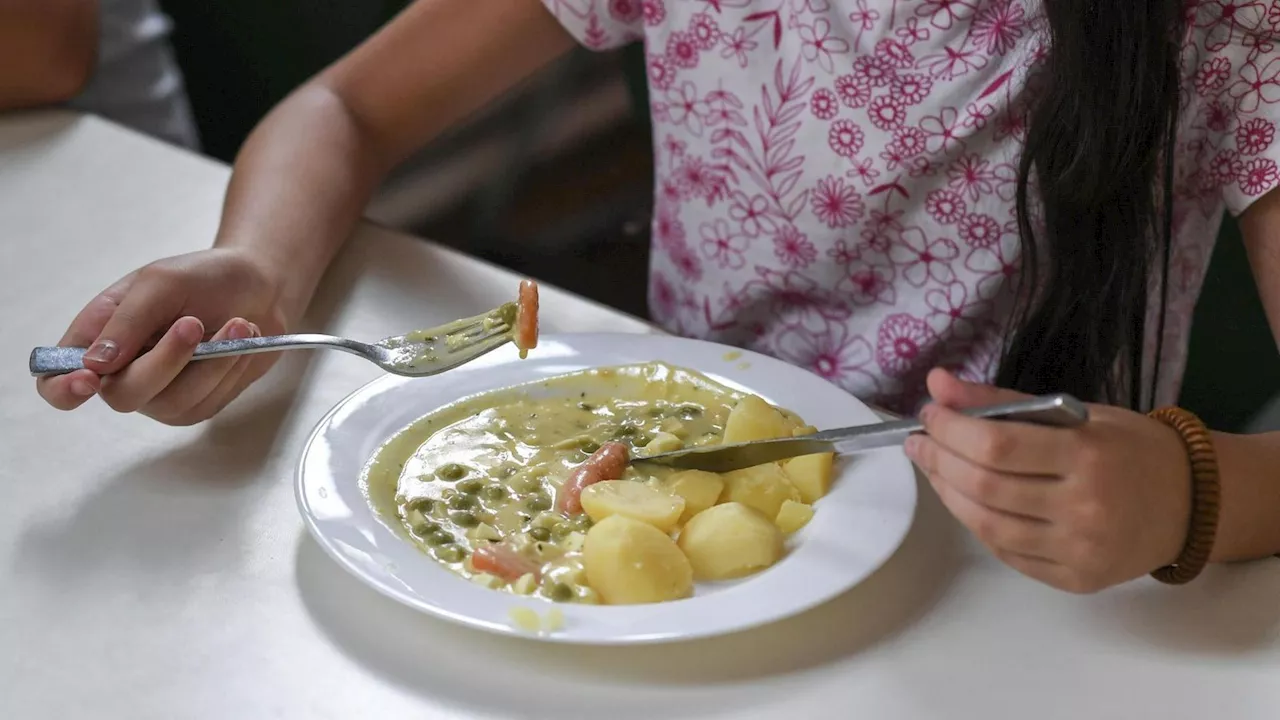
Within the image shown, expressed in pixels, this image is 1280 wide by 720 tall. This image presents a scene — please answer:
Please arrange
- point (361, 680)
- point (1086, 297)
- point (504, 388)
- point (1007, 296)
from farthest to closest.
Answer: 1. point (1007, 296)
2. point (1086, 297)
3. point (504, 388)
4. point (361, 680)

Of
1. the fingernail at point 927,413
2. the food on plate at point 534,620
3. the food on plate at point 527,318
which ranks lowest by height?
the food on plate at point 534,620

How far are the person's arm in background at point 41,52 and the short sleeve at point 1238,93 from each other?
1.48m

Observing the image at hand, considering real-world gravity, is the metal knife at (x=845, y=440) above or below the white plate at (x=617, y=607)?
above

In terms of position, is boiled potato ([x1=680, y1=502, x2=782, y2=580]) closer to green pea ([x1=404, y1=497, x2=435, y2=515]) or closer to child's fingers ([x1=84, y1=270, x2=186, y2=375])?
green pea ([x1=404, y1=497, x2=435, y2=515])

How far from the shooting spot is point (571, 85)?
134 inches

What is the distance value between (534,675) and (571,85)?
277cm

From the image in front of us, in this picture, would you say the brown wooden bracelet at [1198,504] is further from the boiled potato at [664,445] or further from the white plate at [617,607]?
the boiled potato at [664,445]

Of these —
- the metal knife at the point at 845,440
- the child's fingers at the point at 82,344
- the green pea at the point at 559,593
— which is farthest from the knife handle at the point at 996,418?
the child's fingers at the point at 82,344

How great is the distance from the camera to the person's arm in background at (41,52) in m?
1.70

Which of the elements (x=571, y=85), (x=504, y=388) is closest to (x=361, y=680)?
(x=504, y=388)

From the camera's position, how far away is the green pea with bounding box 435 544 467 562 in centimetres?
88

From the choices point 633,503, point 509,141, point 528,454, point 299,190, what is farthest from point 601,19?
point 509,141

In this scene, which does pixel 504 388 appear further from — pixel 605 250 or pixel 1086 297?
pixel 605 250

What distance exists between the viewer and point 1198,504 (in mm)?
860
